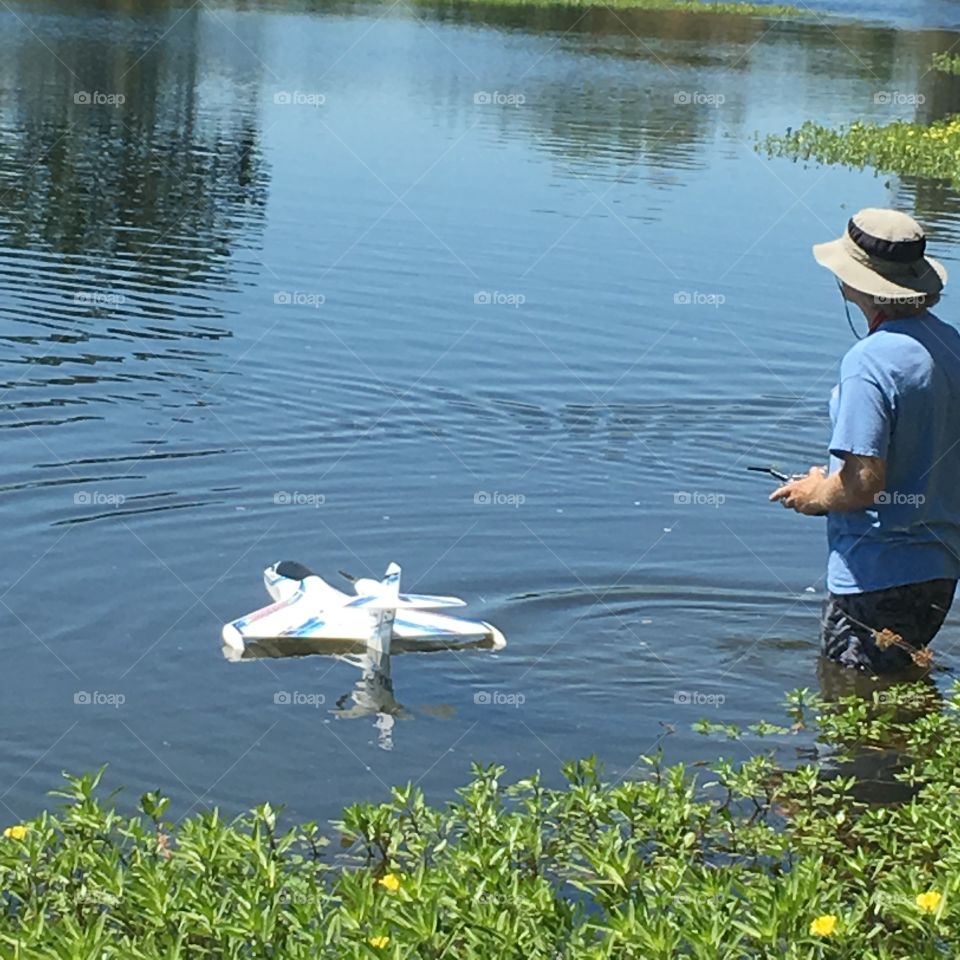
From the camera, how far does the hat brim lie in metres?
6.74

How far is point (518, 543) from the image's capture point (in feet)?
34.6

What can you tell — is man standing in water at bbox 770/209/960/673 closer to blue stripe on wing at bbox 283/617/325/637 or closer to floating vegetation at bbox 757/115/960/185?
blue stripe on wing at bbox 283/617/325/637

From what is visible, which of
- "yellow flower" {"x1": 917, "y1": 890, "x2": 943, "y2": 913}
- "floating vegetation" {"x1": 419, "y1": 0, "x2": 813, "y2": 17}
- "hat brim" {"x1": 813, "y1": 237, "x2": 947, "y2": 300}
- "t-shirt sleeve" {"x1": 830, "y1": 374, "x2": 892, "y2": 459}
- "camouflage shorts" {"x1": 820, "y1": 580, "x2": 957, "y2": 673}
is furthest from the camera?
"floating vegetation" {"x1": 419, "y1": 0, "x2": 813, "y2": 17}

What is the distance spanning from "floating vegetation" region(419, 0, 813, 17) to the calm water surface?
115 ft

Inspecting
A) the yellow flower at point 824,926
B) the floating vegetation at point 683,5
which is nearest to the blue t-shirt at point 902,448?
the yellow flower at point 824,926

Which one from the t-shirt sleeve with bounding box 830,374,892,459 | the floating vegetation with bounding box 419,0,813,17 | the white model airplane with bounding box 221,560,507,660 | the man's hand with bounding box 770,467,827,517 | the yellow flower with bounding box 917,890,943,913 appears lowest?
the white model airplane with bounding box 221,560,507,660

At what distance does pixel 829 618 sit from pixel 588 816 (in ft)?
6.03

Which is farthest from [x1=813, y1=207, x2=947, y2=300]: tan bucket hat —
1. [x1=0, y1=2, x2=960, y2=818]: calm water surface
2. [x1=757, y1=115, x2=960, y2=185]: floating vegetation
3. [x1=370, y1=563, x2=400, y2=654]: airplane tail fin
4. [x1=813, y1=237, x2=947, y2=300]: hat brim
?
[x1=757, y1=115, x2=960, y2=185]: floating vegetation

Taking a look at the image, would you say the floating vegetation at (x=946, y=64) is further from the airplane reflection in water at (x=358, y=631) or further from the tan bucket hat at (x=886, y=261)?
the tan bucket hat at (x=886, y=261)

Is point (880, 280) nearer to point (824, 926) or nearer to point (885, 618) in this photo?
point (885, 618)

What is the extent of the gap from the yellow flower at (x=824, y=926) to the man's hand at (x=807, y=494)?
2.32 metres

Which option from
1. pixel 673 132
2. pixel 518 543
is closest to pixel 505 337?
pixel 518 543

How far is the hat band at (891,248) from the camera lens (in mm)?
6793

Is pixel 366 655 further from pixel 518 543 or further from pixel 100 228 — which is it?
pixel 100 228
